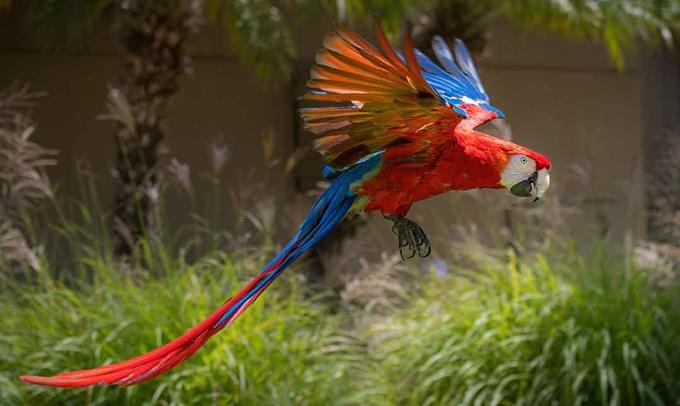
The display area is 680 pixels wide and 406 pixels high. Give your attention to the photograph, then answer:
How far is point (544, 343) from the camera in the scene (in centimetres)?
327

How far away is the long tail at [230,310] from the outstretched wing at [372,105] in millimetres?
57

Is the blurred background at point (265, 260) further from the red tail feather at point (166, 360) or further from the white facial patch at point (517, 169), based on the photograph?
the white facial patch at point (517, 169)

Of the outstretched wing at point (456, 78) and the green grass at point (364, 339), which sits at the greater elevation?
the outstretched wing at point (456, 78)

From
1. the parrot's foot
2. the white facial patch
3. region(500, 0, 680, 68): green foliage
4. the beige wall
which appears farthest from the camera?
the beige wall

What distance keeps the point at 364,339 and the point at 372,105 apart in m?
2.39

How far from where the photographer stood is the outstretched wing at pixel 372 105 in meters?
1.16

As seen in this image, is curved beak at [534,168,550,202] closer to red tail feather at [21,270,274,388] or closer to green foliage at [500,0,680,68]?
red tail feather at [21,270,274,388]

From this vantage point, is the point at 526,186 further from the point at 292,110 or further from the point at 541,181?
the point at 292,110

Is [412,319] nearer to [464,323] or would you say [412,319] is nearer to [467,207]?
[464,323]

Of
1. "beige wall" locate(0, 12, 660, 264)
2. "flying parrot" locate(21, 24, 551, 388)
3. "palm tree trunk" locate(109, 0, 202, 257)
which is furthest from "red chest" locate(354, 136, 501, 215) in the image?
"palm tree trunk" locate(109, 0, 202, 257)

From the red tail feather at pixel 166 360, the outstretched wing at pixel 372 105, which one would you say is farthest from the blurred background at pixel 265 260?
the outstretched wing at pixel 372 105

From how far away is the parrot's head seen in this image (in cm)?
133

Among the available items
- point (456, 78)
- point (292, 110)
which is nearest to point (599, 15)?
point (292, 110)

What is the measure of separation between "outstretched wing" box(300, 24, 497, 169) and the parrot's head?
10 centimetres
